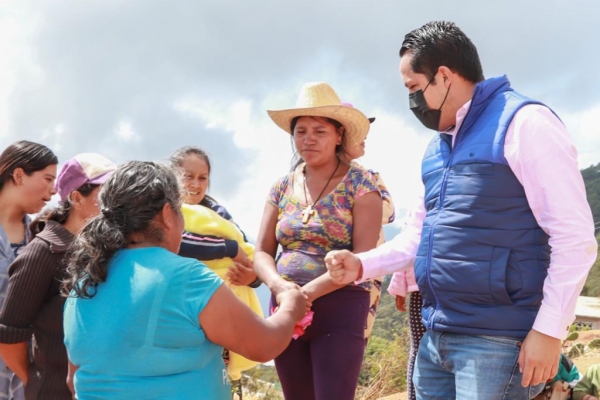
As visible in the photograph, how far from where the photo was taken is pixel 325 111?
3.93 meters

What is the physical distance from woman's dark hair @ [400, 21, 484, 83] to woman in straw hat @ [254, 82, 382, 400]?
40.9 inches

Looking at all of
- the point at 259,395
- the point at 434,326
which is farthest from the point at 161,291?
the point at 259,395

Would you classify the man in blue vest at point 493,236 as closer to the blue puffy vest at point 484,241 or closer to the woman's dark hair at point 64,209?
the blue puffy vest at point 484,241

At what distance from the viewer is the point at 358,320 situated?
11.7 feet

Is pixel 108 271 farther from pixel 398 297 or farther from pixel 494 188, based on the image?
pixel 398 297

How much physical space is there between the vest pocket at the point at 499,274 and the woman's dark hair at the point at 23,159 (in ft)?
9.88

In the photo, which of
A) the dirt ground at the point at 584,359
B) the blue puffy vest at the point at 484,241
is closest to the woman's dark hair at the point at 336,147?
the blue puffy vest at the point at 484,241

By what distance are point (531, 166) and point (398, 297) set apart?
2267mm

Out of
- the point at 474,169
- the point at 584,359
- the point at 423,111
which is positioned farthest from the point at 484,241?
the point at 584,359

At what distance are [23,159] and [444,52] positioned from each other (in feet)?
9.24

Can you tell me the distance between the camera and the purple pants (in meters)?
3.44

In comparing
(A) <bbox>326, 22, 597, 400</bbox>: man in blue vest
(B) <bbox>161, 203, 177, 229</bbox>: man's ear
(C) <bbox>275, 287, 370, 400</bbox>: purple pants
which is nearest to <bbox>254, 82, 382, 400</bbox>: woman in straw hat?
(C) <bbox>275, 287, 370, 400</bbox>: purple pants

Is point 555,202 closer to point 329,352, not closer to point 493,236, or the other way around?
point 493,236

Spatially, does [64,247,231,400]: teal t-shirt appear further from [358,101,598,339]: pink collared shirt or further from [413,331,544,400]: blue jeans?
[358,101,598,339]: pink collared shirt
